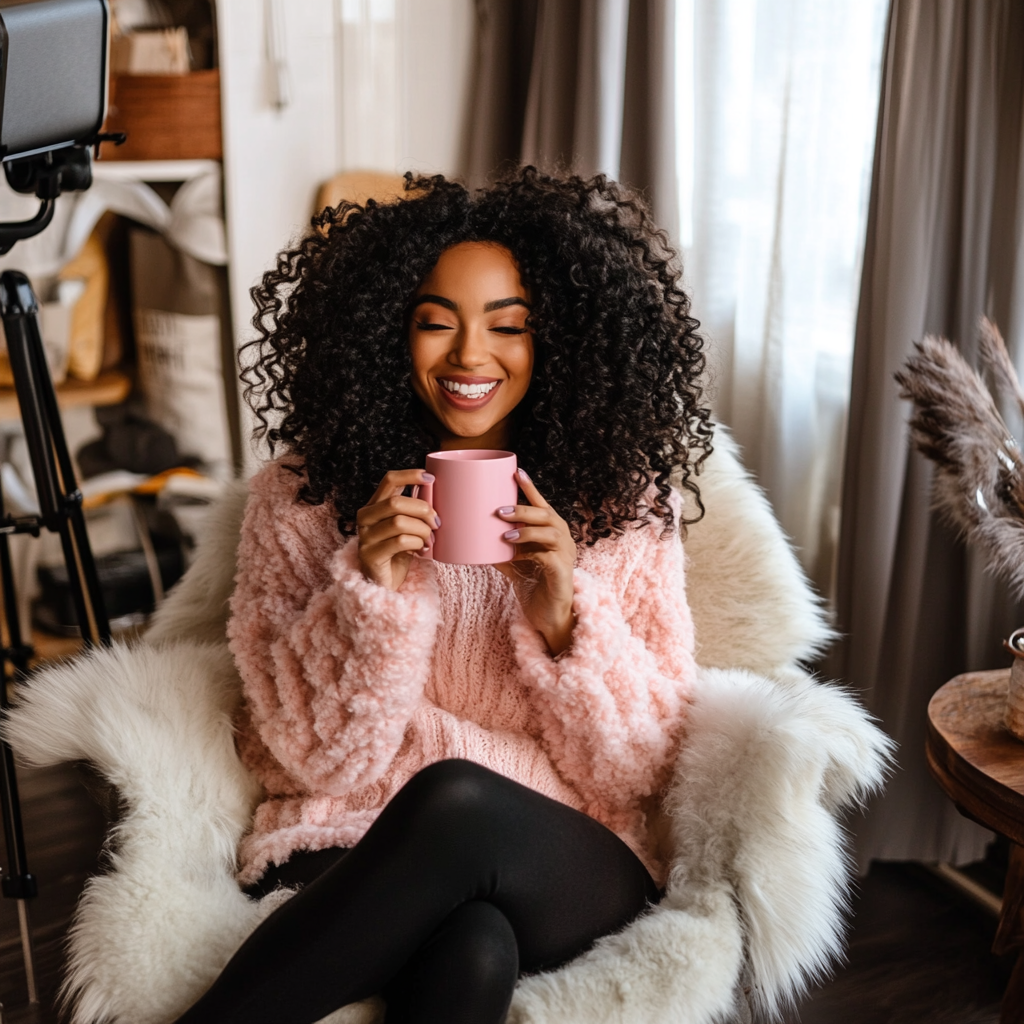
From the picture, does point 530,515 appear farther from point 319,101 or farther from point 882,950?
point 319,101

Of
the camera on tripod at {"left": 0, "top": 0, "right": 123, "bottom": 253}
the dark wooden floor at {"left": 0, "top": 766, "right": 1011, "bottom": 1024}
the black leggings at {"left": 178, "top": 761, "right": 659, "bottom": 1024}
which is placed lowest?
the dark wooden floor at {"left": 0, "top": 766, "right": 1011, "bottom": 1024}

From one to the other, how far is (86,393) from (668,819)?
5.84 feet

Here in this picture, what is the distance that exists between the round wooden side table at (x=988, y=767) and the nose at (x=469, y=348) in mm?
722

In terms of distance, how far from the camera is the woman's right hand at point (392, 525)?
107 centimetres

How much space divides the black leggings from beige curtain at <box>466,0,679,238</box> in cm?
130

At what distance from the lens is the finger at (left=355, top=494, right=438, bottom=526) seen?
3.49ft

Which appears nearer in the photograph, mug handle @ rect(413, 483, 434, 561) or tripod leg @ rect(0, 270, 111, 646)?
mug handle @ rect(413, 483, 434, 561)

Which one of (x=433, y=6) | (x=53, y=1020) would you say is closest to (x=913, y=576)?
(x=53, y=1020)

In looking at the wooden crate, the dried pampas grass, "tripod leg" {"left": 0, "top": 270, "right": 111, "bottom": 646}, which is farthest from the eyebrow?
the wooden crate

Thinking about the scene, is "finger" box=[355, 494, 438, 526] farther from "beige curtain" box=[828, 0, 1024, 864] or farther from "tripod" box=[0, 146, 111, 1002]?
"beige curtain" box=[828, 0, 1024, 864]

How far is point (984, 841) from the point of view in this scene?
72.2 inches

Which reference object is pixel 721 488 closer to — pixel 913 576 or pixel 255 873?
pixel 913 576

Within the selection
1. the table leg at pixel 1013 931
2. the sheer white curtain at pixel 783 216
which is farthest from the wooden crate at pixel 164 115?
the table leg at pixel 1013 931

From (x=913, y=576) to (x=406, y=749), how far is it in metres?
0.93
